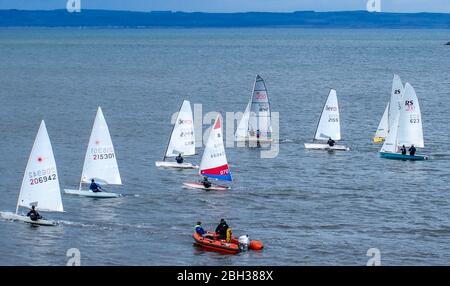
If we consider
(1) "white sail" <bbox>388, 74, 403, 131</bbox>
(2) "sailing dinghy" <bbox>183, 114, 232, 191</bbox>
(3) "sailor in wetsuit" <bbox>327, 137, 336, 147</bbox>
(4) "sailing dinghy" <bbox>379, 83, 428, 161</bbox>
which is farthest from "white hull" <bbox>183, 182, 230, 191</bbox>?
(1) "white sail" <bbox>388, 74, 403, 131</bbox>

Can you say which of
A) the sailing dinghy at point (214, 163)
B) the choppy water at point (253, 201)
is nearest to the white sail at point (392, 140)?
the choppy water at point (253, 201)

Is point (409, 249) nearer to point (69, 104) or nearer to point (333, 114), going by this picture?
point (333, 114)

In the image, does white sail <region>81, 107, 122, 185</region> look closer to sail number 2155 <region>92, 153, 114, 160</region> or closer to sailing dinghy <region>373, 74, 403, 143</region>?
sail number 2155 <region>92, 153, 114, 160</region>

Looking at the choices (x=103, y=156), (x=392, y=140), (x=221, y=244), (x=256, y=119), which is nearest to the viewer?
(x=221, y=244)

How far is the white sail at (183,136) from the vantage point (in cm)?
8112

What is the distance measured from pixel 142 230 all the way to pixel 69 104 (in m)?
77.7

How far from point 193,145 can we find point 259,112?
1454 centimetres

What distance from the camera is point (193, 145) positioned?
82250 millimetres

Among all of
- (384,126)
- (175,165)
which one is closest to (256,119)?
(384,126)

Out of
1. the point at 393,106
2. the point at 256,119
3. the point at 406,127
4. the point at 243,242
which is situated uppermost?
the point at 393,106

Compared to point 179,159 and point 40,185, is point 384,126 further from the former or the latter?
point 40,185

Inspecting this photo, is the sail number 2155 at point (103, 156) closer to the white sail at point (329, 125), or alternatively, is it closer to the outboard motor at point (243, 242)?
the outboard motor at point (243, 242)

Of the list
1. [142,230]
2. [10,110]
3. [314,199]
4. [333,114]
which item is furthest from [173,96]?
[142,230]

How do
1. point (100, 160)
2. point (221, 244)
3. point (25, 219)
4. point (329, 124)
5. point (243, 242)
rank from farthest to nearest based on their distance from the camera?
point (329, 124)
point (100, 160)
point (25, 219)
point (221, 244)
point (243, 242)
